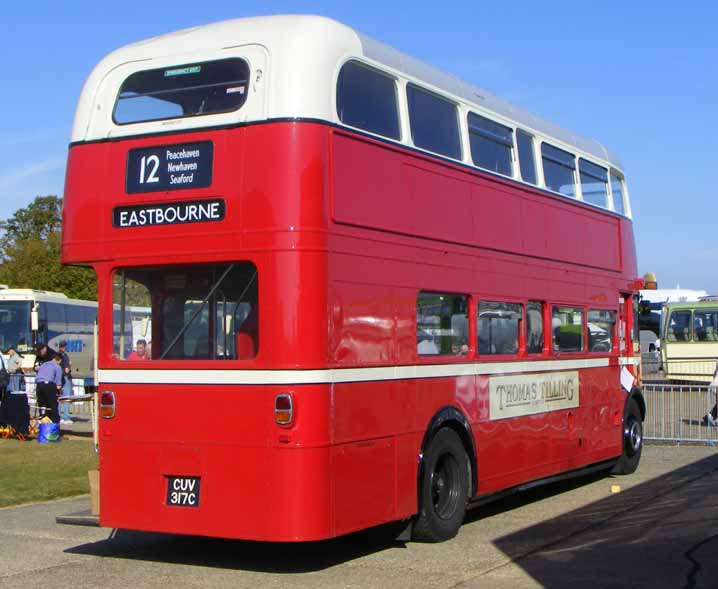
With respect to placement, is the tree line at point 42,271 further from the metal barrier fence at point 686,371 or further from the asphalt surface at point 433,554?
the asphalt surface at point 433,554

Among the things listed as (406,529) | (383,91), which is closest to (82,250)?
(383,91)

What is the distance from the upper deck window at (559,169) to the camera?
45.7 feet

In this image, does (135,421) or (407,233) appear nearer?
(135,421)

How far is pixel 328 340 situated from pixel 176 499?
1.84 m

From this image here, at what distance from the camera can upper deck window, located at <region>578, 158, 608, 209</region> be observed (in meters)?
15.2

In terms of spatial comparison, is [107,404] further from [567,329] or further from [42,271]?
[42,271]

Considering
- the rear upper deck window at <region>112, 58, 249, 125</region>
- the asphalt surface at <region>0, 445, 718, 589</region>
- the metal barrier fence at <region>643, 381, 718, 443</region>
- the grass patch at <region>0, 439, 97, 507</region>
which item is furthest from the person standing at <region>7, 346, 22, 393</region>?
the rear upper deck window at <region>112, 58, 249, 125</region>

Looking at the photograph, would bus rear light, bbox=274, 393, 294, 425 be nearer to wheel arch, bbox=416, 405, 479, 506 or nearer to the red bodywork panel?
the red bodywork panel

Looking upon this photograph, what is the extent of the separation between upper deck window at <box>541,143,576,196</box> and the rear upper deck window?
5.27 metres

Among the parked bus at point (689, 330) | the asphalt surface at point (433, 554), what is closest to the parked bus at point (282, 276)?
the asphalt surface at point (433, 554)

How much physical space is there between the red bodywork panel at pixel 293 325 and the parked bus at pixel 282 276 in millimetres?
17

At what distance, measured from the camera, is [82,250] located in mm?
10172

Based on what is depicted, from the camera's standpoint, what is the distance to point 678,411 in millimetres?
22938

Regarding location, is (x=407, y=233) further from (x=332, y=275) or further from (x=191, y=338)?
(x=191, y=338)
